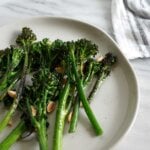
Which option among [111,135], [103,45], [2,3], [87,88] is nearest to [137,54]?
[103,45]

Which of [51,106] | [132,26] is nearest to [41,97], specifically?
[51,106]

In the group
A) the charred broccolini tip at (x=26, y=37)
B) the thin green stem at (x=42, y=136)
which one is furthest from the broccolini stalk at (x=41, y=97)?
the charred broccolini tip at (x=26, y=37)

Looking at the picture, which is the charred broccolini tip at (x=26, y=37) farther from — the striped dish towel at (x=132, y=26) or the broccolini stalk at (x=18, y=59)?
the striped dish towel at (x=132, y=26)

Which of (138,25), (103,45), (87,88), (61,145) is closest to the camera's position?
(61,145)

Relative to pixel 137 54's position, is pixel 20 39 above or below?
above

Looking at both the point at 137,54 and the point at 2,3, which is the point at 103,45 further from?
the point at 2,3

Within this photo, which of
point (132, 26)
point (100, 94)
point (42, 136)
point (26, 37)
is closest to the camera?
point (42, 136)

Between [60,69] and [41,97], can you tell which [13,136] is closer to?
[41,97]
